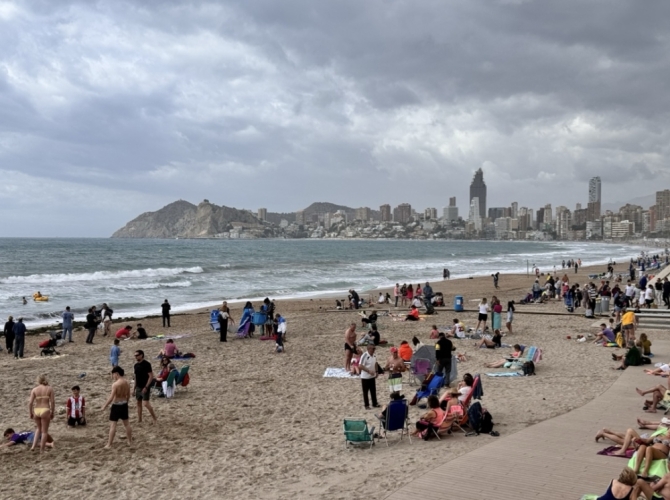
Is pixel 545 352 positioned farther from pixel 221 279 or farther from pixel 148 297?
pixel 221 279

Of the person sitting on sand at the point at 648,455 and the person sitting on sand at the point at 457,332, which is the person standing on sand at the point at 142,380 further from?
the person sitting on sand at the point at 457,332

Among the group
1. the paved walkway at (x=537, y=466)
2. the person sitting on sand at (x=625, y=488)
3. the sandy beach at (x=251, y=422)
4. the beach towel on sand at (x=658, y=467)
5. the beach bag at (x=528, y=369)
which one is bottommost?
the sandy beach at (x=251, y=422)

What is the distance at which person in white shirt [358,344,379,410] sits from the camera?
31.6 feet

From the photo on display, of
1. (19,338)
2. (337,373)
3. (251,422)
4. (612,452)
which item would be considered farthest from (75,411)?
(612,452)

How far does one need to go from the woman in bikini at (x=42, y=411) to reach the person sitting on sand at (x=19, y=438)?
8 cm

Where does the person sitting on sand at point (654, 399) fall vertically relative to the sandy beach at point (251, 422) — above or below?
above

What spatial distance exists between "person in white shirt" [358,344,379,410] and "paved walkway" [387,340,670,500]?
2011 millimetres

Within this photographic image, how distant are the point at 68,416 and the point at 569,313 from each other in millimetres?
19401

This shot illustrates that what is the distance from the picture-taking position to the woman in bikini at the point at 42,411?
8234 mm

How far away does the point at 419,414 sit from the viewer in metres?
9.62

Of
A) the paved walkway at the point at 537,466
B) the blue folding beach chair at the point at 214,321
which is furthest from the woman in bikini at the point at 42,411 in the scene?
the blue folding beach chair at the point at 214,321

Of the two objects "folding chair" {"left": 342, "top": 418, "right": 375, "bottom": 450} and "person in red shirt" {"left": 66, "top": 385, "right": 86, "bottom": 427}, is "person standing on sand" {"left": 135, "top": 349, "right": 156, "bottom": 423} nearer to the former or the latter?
"person in red shirt" {"left": 66, "top": 385, "right": 86, "bottom": 427}

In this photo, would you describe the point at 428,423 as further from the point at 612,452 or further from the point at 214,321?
the point at 214,321

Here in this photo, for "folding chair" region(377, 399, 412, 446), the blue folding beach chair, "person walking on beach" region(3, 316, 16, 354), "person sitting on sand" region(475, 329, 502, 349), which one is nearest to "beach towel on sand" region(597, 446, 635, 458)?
"folding chair" region(377, 399, 412, 446)
